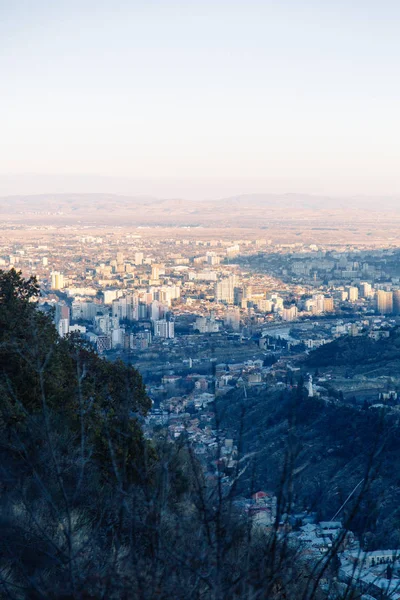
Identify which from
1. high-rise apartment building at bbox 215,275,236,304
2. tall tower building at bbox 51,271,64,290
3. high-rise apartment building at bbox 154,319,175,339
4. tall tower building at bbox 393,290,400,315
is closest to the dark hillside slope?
high-rise apartment building at bbox 154,319,175,339

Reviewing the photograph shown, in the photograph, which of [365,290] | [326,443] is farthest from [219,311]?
[326,443]

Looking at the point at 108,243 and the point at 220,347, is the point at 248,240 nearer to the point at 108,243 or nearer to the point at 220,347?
the point at 108,243

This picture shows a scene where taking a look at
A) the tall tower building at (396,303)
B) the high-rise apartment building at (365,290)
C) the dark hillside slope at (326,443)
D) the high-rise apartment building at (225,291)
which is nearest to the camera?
the dark hillside slope at (326,443)

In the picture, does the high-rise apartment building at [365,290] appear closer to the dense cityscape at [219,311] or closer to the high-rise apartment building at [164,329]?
the dense cityscape at [219,311]

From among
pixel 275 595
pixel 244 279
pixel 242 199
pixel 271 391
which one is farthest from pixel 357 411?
pixel 242 199

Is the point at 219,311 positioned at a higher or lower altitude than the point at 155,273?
lower

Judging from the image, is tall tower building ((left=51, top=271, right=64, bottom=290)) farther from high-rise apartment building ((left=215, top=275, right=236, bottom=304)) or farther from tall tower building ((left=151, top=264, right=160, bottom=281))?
high-rise apartment building ((left=215, top=275, right=236, bottom=304))

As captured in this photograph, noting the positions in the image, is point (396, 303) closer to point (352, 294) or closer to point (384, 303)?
point (384, 303)

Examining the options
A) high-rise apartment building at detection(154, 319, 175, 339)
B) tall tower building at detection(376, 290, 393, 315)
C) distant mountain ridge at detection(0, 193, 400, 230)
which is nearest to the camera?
high-rise apartment building at detection(154, 319, 175, 339)

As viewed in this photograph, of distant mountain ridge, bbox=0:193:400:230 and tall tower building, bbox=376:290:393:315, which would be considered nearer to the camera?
tall tower building, bbox=376:290:393:315

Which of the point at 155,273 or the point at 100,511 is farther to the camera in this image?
the point at 155,273

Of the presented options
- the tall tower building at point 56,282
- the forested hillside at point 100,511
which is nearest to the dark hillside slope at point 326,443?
the forested hillside at point 100,511
